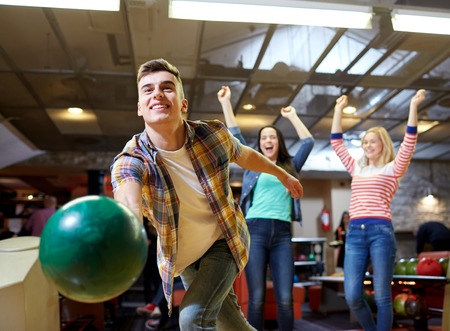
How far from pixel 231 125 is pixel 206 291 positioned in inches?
64.6

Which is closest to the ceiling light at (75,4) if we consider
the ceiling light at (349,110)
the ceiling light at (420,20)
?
the ceiling light at (420,20)

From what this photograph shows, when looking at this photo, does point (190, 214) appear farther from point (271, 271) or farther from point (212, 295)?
point (271, 271)

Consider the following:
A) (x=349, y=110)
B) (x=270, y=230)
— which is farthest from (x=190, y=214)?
(x=349, y=110)

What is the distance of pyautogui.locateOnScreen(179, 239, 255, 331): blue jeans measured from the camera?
1.74 meters

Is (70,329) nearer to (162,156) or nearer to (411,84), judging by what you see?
(162,156)

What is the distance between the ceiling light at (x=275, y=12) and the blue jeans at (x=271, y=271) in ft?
7.20

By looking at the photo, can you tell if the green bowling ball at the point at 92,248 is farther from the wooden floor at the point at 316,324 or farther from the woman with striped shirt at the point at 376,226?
the wooden floor at the point at 316,324

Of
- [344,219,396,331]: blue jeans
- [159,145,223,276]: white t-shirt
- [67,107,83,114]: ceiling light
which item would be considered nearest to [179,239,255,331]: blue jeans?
[159,145,223,276]: white t-shirt

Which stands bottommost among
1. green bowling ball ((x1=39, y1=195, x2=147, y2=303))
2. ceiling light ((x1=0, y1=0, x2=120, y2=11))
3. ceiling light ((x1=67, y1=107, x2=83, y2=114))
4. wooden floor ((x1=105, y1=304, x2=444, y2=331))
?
wooden floor ((x1=105, y1=304, x2=444, y2=331))

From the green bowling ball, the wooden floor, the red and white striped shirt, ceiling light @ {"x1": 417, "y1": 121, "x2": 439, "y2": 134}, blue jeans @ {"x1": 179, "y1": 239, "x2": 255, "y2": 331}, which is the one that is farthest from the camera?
ceiling light @ {"x1": 417, "y1": 121, "x2": 439, "y2": 134}

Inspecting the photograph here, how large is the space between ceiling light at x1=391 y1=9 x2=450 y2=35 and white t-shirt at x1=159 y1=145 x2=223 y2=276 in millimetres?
3523

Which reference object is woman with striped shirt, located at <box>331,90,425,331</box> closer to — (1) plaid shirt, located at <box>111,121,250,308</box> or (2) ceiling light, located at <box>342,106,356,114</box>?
(1) plaid shirt, located at <box>111,121,250,308</box>

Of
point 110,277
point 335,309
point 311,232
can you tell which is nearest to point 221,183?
point 110,277

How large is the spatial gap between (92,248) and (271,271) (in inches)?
79.3
